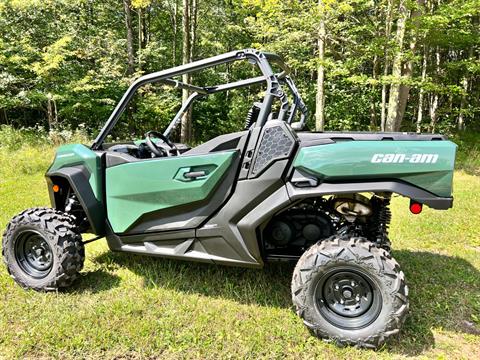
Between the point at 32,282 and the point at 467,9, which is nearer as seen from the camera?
the point at 32,282

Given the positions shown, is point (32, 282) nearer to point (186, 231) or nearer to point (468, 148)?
point (186, 231)

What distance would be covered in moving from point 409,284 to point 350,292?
109 cm

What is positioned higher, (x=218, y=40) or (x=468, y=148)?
(x=218, y=40)

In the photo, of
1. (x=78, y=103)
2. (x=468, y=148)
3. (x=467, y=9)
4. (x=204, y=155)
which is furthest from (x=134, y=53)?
(x=204, y=155)

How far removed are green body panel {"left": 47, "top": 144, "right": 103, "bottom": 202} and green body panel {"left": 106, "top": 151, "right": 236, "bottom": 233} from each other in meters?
0.11

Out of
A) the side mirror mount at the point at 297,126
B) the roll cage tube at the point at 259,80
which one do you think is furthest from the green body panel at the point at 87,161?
the side mirror mount at the point at 297,126

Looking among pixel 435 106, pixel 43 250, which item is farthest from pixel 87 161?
pixel 435 106

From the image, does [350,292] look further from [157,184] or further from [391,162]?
[157,184]

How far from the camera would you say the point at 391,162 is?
2477 millimetres

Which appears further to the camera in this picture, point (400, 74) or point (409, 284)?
point (400, 74)

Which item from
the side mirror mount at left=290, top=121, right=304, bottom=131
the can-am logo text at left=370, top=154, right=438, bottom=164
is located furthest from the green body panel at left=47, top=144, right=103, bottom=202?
the can-am logo text at left=370, top=154, right=438, bottom=164

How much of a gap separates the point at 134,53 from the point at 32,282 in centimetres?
1407

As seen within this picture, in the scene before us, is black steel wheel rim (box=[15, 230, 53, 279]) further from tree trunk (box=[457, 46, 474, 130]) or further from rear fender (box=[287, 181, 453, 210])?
tree trunk (box=[457, 46, 474, 130])

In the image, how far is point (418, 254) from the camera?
4160mm
